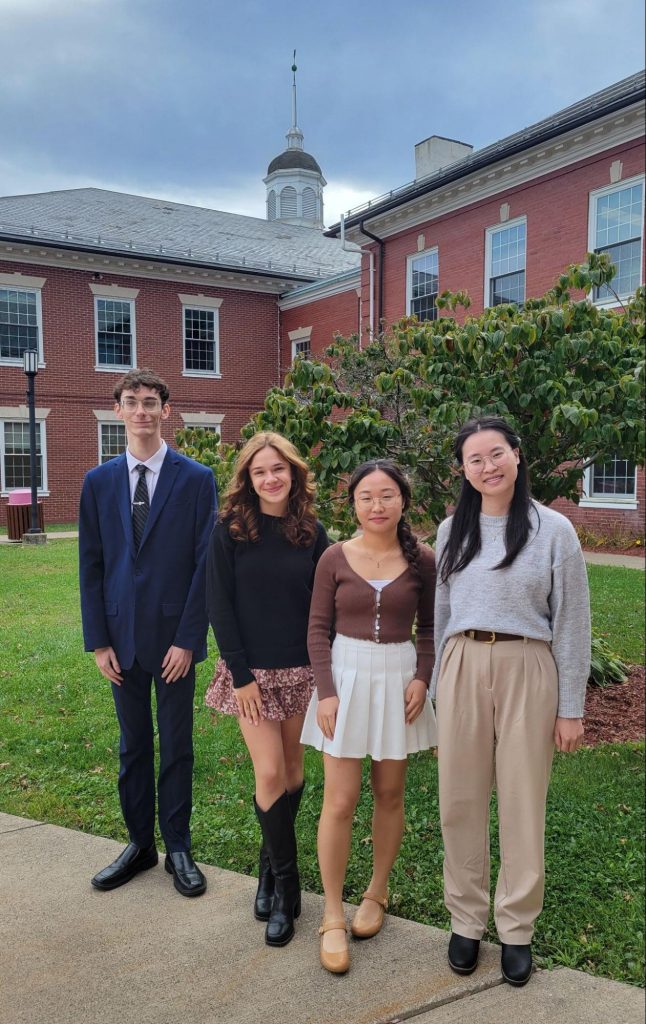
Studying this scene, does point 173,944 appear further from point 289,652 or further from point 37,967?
point 289,652

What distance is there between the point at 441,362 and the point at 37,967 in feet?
12.4

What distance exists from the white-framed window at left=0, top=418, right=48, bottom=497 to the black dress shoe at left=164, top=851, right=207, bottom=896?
1882cm

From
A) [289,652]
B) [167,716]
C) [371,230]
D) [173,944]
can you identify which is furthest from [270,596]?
[371,230]

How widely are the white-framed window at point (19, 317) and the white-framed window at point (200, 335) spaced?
162 inches

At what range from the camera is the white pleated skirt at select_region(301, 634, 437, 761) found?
2.81 meters

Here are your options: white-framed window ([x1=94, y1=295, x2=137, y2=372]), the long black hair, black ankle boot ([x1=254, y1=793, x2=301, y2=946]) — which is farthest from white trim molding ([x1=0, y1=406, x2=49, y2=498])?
the long black hair

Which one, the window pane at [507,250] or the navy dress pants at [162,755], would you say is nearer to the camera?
the navy dress pants at [162,755]

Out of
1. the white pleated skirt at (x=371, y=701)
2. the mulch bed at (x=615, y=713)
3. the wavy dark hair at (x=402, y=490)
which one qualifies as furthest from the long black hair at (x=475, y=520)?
the mulch bed at (x=615, y=713)

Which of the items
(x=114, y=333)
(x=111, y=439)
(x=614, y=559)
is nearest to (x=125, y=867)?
(x=614, y=559)

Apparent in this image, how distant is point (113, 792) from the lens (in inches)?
175

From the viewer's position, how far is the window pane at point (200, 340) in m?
23.4

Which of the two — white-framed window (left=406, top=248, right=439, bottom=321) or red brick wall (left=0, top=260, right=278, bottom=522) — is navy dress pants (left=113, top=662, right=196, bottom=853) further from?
red brick wall (left=0, top=260, right=278, bottom=522)

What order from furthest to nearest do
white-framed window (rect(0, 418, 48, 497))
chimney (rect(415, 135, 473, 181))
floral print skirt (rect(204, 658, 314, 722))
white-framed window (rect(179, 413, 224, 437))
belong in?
white-framed window (rect(179, 413, 224, 437)) → white-framed window (rect(0, 418, 48, 497)) → chimney (rect(415, 135, 473, 181)) → floral print skirt (rect(204, 658, 314, 722))

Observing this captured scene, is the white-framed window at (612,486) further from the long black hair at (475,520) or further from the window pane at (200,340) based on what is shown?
the long black hair at (475,520)
